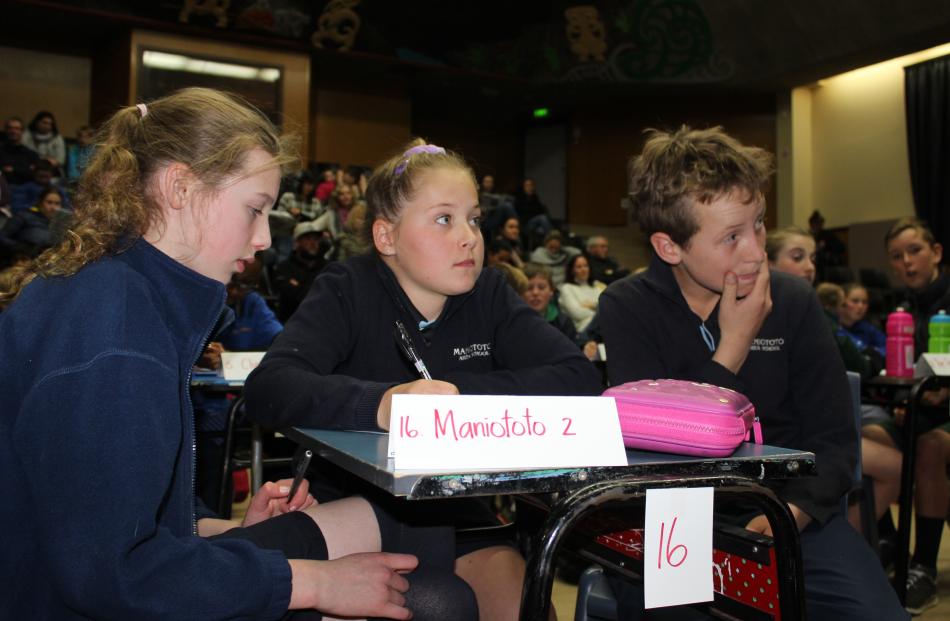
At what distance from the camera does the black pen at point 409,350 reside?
120cm

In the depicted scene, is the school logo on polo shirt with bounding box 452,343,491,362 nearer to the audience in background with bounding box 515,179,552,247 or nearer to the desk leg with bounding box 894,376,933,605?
the desk leg with bounding box 894,376,933,605

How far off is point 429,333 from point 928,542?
214cm

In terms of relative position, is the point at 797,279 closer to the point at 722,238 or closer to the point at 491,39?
the point at 722,238

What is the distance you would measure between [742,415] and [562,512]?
0.29 metres

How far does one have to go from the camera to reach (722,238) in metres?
1.59

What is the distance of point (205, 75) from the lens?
36.2 ft

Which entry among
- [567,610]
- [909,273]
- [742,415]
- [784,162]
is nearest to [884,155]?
[784,162]

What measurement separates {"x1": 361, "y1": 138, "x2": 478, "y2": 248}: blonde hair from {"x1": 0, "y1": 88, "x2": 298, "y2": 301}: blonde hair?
50 cm

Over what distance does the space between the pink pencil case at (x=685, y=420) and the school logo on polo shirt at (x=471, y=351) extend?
55cm

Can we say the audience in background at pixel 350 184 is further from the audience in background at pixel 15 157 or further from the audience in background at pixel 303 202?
the audience in background at pixel 15 157

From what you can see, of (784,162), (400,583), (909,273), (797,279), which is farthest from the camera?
(784,162)

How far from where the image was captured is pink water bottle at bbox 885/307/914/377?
2.91 m

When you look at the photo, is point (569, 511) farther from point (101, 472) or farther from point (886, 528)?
point (886, 528)

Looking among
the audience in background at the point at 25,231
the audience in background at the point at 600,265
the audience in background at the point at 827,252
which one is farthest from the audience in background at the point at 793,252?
the audience in background at the point at 827,252
